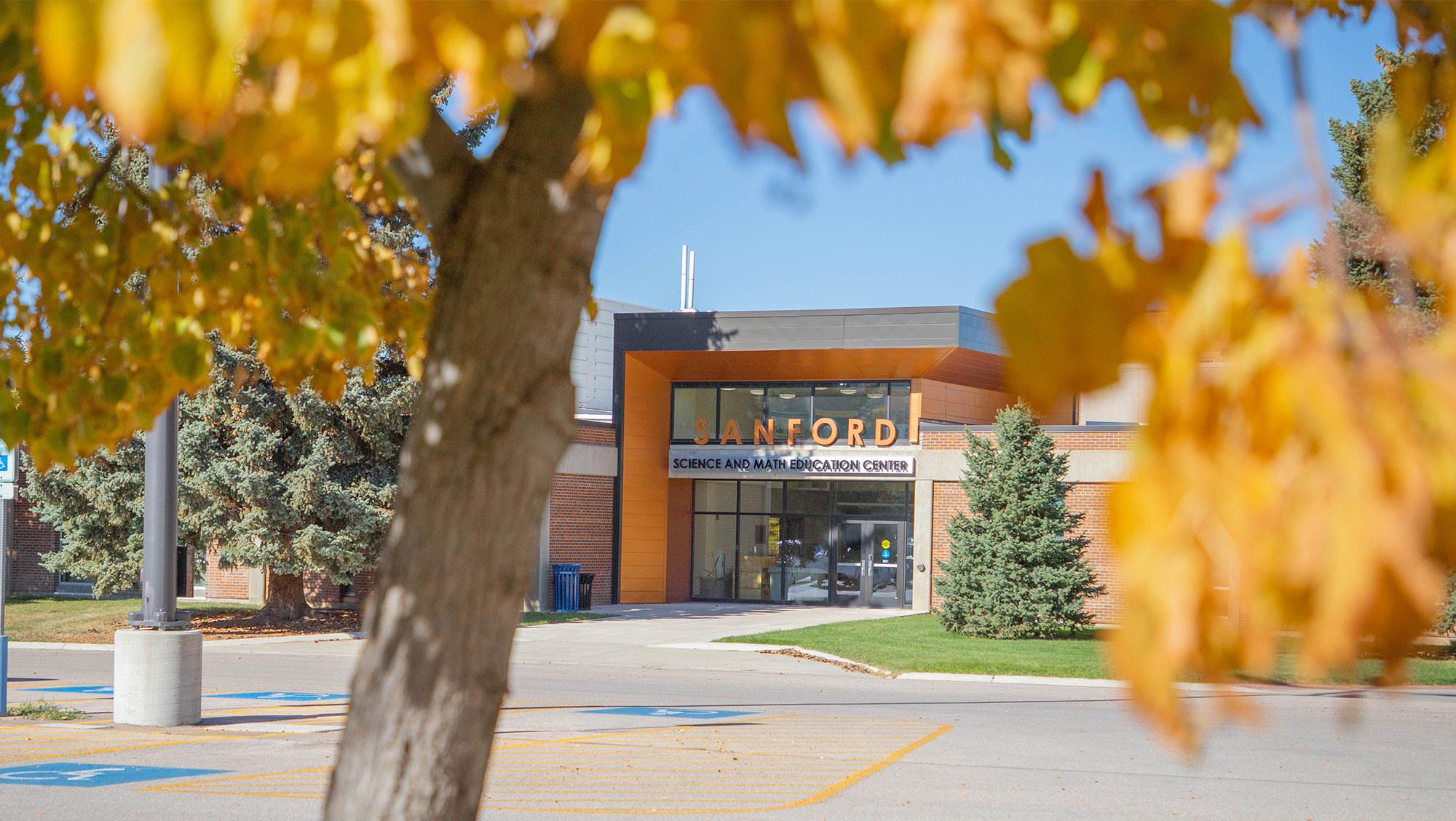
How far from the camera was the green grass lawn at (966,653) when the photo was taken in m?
17.8

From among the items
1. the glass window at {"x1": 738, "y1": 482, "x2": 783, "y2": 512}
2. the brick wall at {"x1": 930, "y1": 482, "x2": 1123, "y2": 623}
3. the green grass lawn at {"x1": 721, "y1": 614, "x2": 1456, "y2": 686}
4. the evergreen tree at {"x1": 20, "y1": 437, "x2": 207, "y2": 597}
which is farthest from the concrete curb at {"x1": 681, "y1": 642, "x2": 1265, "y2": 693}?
the evergreen tree at {"x1": 20, "y1": 437, "x2": 207, "y2": 597}

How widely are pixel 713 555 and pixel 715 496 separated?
1604 millimetres

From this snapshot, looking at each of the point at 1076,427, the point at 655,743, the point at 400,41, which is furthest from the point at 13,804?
the point at 1076,427

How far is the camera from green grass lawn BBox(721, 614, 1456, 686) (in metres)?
17.8

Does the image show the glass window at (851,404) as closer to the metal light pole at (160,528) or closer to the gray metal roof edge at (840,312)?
the gray metal roof edge at (840,312)

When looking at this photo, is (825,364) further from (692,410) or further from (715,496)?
(715,496)

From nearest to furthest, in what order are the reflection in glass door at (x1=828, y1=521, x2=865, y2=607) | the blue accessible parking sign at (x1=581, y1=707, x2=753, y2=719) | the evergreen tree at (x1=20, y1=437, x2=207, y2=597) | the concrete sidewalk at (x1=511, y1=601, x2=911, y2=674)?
1. the blue accessible parking sign at (x1=581, y1=707, x2=753, y2=719)
2. the concrete sidewalk at (x1=511, y1=601, x2=911, y2=674)
3. the evergreen tree at (x1=20, y1=437, x2=207, y2=597)
4. the reflection in glass door at (x1=828, y1=521, x2=865, y2=607)

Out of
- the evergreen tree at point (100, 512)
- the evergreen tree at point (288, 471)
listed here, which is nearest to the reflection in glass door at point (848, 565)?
the evergreen tree at point (288, 471)

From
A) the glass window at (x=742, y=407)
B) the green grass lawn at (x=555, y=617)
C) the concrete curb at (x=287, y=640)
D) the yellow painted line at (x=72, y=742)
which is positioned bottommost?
the green grass lawn at (x=555, y=617)

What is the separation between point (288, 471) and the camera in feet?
78.6

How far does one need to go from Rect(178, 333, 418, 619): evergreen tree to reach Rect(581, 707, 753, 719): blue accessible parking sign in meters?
10.3

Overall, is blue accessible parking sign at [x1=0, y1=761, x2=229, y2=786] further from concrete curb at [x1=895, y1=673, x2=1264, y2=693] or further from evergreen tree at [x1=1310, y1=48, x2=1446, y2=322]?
evergreen tree at [x1=1310, y1=48, x2=1446, y2=322]

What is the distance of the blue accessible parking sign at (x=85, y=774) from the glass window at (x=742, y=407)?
74.9 ft

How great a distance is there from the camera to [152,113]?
0.98 meters
